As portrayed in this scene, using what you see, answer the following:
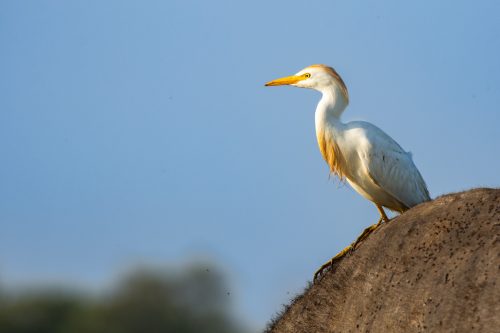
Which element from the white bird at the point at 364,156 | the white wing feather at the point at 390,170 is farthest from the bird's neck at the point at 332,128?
the white wing feather at the point at 390,170

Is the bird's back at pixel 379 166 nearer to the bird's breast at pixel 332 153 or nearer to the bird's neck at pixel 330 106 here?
the bird's breast at pixel 332 153

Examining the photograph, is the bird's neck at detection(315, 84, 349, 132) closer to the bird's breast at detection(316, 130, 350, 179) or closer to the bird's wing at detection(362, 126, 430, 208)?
the bird's breast at detection(316, 130, 350, 179)

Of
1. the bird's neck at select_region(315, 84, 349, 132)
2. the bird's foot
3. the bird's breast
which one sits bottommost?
the bird's foot

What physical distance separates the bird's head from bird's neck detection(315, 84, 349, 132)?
0.06m

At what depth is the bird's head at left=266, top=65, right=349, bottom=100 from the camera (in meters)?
16.3

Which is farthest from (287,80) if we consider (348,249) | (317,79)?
(348,249)

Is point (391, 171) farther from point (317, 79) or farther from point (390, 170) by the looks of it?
point (317, 79)

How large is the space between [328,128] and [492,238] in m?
4.76

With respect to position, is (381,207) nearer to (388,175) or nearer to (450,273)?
(388,175)

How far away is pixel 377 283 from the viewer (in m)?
12.7

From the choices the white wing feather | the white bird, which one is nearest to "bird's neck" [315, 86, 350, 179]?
the white bird

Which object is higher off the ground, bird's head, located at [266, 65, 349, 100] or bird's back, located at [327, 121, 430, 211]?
bird's head, located at [266, 65, 349, 100]

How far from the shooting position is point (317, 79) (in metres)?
16.5

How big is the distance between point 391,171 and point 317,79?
1761 millimetres
